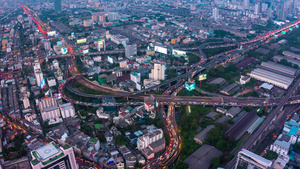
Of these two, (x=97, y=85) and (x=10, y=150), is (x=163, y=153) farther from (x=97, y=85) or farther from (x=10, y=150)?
(x=97, y=85)

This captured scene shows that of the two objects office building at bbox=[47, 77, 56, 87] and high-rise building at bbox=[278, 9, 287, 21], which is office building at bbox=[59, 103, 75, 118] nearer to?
office building at bbox=[47, 77, 56, 87]

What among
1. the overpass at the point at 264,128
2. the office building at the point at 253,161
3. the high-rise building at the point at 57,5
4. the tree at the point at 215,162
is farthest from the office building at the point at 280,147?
the high-rise building at the point at 57,5

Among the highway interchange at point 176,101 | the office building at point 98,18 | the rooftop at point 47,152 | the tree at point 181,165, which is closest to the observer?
the rooftop at point 47,152

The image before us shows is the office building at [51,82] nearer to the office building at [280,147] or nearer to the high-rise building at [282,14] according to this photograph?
the office building at [280,147]

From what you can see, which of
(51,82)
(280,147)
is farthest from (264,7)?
(51,82)

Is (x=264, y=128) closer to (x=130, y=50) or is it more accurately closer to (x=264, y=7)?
(x=130, y=50)

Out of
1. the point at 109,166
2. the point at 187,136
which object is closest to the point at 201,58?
the point at 187,136
